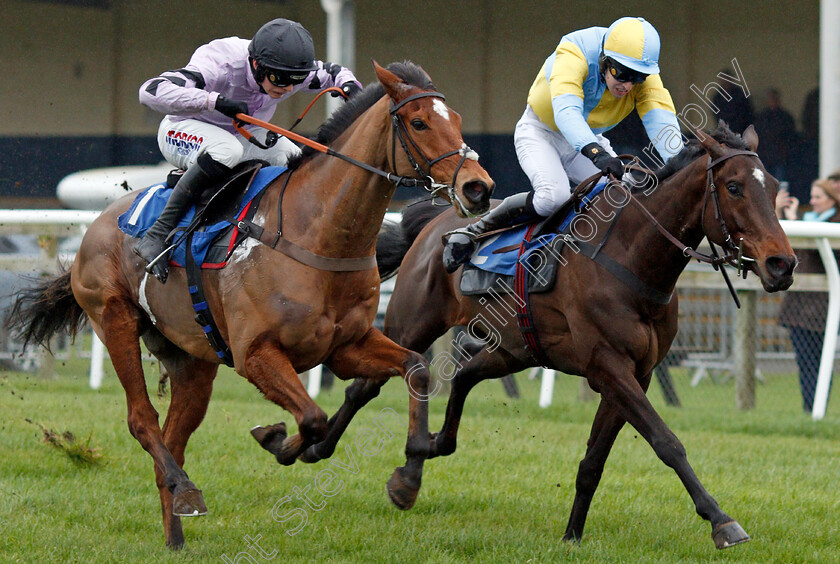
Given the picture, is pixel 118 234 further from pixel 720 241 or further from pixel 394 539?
pixel 720 241

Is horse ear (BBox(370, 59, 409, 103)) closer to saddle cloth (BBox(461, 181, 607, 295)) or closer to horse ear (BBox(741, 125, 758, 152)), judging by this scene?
saddle cloth (BBox(461, 181, 607, 295))

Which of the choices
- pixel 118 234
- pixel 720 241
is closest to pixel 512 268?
pixel 720 241

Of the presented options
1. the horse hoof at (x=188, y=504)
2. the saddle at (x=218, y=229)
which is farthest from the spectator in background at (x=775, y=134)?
the horse hoof at (x=188, y=504)

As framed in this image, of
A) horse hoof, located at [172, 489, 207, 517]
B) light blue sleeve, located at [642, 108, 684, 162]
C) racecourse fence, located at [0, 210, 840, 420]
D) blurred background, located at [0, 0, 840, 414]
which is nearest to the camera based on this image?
horse hoof, located at [172, 489, 207, 517]

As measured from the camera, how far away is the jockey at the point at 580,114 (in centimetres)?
469


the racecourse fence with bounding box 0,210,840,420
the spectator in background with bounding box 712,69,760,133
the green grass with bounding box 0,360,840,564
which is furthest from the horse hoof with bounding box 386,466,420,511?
the spectator in background with bounding box 712,69,760,133

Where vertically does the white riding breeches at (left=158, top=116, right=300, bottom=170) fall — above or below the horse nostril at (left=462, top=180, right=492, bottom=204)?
below

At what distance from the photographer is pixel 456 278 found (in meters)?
5.51

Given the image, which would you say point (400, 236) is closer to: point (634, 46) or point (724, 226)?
point (634, 46)

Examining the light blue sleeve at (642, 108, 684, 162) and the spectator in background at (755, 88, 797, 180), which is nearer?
the light blue sleeve at (642, 108, 684, 162)

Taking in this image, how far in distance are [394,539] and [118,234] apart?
6.21ft

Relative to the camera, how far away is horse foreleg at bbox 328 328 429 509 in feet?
13.5

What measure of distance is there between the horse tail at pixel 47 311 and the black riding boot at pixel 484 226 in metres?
1.94

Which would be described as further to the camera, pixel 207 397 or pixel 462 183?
pixel 207 397
